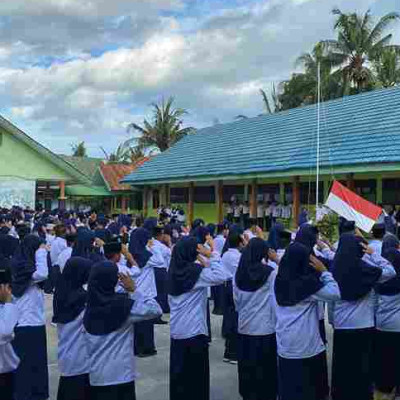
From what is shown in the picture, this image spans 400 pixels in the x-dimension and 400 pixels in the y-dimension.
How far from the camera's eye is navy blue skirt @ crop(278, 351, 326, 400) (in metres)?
4.56

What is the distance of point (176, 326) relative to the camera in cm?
502

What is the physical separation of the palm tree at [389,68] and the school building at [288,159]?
11026 mm

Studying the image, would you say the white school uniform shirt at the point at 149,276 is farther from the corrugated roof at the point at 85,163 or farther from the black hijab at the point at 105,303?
the corrugated roof at the point at 85,163

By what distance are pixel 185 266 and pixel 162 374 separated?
5.99 ft

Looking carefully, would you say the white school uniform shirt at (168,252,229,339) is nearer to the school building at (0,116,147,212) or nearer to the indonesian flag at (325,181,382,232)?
the indonesian flag at (325,181,382,232)

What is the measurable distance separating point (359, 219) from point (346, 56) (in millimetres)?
24789


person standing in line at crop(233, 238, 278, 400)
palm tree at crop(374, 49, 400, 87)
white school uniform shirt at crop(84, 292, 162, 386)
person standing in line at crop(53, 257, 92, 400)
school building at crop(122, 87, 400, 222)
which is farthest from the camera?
palm tree at crop(374, 49, 400, 87)

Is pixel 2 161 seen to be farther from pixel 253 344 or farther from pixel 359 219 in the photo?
pixel 253 344

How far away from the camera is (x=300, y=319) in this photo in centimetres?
456

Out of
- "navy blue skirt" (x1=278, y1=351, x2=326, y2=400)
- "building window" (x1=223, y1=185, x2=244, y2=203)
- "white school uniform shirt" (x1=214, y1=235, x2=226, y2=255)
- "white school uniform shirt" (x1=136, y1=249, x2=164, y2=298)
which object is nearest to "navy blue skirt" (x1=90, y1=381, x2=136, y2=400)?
"navy blue skirt" (x1=278, y1=351, x2=326, y2=400)

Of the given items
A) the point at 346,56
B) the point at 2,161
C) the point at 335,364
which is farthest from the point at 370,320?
the point at 346,56

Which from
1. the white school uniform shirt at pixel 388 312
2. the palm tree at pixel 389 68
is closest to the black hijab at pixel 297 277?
the white school uniform shirt at pixel 388 312

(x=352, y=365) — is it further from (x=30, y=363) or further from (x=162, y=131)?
(x=162, y=131)

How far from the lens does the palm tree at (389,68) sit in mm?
30000
